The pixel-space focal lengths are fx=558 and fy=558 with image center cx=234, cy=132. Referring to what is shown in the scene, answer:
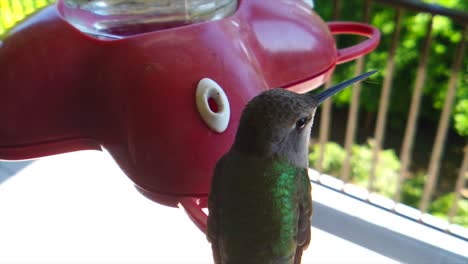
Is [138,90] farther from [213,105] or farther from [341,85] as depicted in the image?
[341,85]

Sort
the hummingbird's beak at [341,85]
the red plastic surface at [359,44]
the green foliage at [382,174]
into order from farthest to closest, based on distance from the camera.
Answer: the green foliage at [382,174], the red plastic surface at [359,44], the hummingbird's beak at [341,85]

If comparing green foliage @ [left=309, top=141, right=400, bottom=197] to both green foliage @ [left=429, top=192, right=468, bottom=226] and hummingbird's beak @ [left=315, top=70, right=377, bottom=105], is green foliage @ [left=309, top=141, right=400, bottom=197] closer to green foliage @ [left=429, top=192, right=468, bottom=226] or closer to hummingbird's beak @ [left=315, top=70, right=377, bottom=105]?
green foliage @ [left=429, top=192, right=468, bottom=226]

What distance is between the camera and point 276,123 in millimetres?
521

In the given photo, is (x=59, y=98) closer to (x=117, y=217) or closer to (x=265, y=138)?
(x=265, y=138)

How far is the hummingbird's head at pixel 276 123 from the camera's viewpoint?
1.69ft

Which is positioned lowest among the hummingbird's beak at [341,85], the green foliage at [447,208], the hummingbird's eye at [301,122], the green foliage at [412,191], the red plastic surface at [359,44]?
the green foliage at [412,191]

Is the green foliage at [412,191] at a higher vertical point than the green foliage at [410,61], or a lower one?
lower

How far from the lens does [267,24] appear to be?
2.27 feet

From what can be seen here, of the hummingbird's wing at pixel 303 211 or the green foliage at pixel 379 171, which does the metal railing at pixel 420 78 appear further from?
the hummingbird's wing at pixel 303 211

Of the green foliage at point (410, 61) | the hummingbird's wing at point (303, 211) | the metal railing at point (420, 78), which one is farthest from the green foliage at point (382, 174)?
the hummingbird's wing at point (303, 211)

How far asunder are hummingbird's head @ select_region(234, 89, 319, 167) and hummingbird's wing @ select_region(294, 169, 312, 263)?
29 mm

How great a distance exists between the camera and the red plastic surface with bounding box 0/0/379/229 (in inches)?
21.7

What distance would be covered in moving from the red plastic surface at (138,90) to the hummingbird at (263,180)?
0.03m

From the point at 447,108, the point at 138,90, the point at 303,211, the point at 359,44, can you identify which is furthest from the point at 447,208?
the point at 138,90
